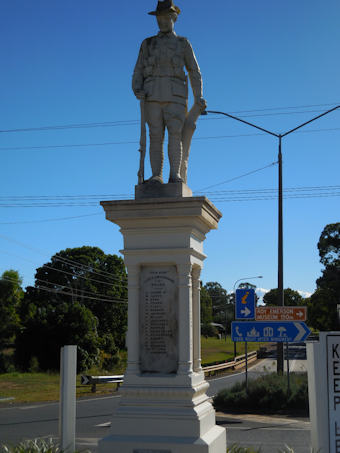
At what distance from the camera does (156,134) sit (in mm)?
7898

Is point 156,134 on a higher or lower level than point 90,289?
higher

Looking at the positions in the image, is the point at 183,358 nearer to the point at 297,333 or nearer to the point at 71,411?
the point at 71,411

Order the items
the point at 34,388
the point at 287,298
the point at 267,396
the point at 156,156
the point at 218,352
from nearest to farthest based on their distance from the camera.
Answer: the point at 156,156, the point at 267,396, the point at 34,388, the point at 218,352, the point at 287,298

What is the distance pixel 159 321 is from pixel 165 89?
120 inches

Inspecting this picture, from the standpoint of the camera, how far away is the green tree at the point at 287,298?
118 metres

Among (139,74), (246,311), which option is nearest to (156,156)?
(139,74)

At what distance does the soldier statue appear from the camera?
7840 mm

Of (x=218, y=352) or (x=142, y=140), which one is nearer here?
(x=142, y=140)

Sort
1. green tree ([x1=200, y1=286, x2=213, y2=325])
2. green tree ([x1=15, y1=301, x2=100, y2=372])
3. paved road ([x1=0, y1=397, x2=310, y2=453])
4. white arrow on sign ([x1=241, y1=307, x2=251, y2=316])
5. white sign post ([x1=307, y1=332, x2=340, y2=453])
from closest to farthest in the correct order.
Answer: white sign post ([x1=307, y1=332, x2=340, y2=453]) → paved road ([x1=0, y1=397, x2=310, y2=453]) → white arrow on sign ([x1=241, y1=307, x2=251, y2=316]) → green tree ([x1=15, y1=301, x2=100, y2=372]) → green tree ([x1=200, y1=286, x2=213, y2=325])

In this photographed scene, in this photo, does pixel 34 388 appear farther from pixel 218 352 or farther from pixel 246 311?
pixel 218 352

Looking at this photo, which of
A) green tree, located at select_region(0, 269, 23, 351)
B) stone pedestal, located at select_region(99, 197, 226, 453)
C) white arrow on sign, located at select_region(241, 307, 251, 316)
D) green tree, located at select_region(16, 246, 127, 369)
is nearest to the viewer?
stone pedestal, located at select_region(99, 197, 226, 453)

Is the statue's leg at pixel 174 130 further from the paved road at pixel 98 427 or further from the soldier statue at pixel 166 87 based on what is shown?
the paved road at pixel 98 427

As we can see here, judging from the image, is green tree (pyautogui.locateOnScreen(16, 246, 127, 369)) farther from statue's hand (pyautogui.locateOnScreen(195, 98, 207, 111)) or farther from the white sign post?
→ the white sign post

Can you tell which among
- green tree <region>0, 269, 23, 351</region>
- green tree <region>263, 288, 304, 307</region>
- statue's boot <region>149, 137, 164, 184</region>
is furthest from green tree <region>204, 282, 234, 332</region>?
statue's boot <region>149, 137, 164, 184</region>
